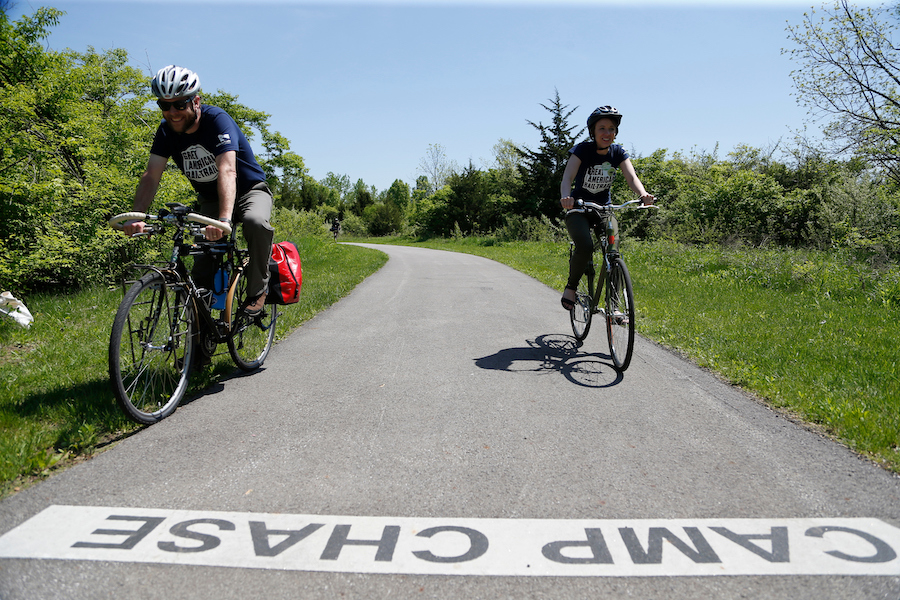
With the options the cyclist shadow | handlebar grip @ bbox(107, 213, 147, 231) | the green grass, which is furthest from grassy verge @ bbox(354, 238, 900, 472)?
handlebar grip @ bbox(107, 213, 147, 231)

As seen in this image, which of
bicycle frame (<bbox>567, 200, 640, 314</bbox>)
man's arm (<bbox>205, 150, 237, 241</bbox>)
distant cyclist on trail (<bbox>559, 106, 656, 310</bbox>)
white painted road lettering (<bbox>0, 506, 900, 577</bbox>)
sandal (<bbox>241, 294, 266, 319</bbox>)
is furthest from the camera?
distant cyclist on trail (<bbox>559, 106, 656, 310</bbox>)

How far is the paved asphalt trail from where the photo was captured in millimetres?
1949

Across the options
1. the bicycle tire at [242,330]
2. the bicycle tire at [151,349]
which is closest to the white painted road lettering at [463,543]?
the bicycle tire at [151,349]

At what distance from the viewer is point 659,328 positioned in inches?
268

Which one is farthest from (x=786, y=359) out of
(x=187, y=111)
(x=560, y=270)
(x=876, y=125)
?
(x=876, y=125)

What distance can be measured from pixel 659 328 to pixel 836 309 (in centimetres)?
314

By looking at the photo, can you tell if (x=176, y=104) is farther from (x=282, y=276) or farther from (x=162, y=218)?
(x=282, y=276)

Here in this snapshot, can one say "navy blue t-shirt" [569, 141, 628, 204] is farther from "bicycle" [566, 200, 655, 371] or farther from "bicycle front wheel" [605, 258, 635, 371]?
"bicycle front wheel" [605, 258, 635, 371]

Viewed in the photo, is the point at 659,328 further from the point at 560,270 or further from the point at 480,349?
the point at 560,270

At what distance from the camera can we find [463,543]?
2.21m

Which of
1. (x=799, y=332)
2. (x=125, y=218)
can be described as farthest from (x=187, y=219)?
(x=799, y=332)

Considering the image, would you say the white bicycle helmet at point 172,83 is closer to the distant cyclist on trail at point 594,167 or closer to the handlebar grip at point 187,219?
the handlebar grip at point 187,219

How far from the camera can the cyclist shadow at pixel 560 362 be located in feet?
15.5

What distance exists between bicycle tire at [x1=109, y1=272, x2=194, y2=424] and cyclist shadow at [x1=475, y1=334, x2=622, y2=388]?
2.64m
